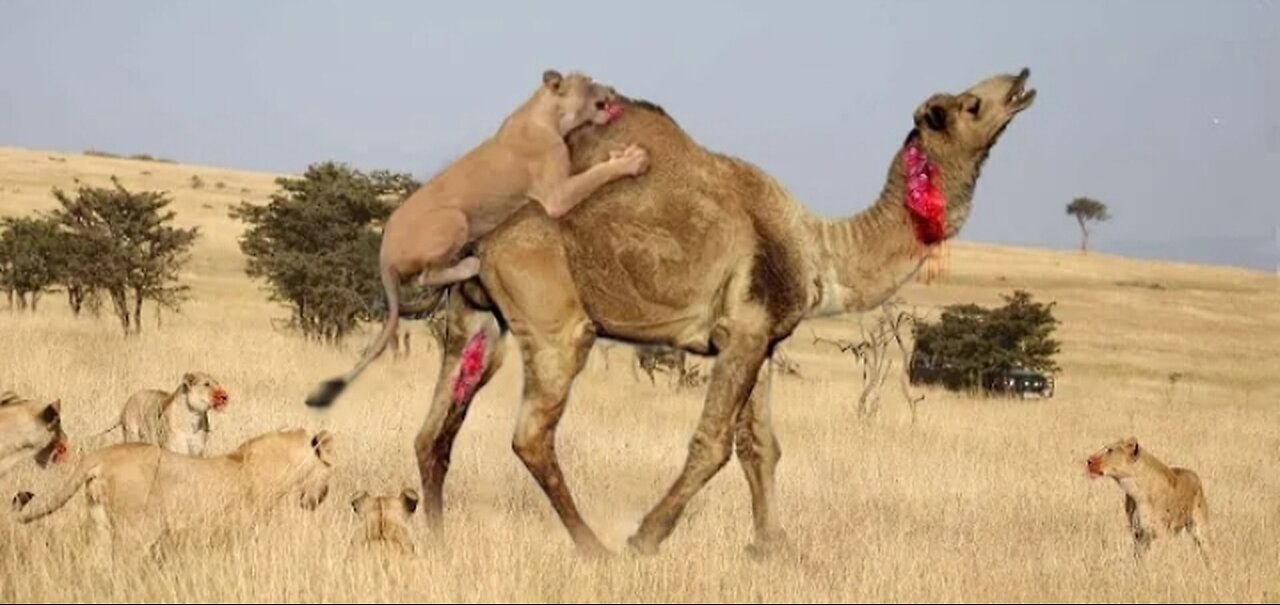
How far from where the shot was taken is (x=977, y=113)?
8.16 metres

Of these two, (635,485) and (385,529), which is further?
(635,485)

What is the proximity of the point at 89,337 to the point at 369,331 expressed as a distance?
548 inches

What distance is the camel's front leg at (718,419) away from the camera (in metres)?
7.83

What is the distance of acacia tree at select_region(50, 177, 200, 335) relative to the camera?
34.5 m

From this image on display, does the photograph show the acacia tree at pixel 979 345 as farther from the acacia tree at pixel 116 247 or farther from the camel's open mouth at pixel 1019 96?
the camel's open mouth at pixel 1019 96

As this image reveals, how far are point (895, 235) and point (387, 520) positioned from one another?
2778 mm

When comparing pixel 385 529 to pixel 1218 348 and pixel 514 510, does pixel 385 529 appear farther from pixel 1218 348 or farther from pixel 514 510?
pixel 1218 348

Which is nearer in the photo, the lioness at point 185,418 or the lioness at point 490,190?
the lioness at point 490,190

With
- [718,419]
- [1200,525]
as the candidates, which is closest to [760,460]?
[718,419]

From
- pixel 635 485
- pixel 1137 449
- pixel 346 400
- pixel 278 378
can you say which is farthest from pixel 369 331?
pixel 1137 449

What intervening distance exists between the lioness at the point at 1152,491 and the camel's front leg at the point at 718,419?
3.83m

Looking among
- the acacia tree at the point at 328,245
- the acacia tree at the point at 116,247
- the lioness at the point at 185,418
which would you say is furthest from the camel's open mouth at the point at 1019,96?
the acacia tree at the point at 116,247

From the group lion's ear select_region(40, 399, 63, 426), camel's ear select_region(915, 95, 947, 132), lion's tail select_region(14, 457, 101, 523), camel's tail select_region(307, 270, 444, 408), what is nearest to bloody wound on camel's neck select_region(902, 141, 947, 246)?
camel's ear select_region(915, 95, 947, 132)

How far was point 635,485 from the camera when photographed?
41.9ft
